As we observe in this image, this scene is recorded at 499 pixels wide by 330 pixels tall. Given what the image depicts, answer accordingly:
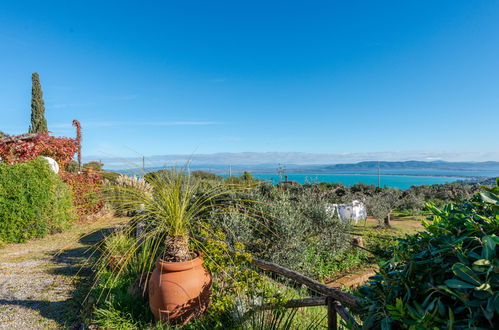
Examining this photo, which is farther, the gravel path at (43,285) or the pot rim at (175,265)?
the gravel path at (43,285)

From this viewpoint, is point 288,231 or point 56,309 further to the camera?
point 288,231

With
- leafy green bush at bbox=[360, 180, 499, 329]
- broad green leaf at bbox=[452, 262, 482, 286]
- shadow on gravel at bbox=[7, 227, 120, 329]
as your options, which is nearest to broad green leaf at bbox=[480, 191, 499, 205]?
leafy green bush at bbox=[360, 180, 499, 329]

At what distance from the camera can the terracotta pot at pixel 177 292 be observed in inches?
104

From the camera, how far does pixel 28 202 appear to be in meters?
7.02

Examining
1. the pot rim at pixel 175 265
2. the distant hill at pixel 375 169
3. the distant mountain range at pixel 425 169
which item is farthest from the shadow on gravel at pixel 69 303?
the distant mountain range at pixel 425 169

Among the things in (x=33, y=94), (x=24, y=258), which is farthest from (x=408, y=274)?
(x=33, y=94)

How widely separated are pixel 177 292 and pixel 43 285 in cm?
326

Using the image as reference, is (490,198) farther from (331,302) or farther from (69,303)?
(69,303)

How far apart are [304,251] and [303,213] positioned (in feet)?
3.42

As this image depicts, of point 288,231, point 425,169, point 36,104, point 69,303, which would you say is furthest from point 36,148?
point 425,169

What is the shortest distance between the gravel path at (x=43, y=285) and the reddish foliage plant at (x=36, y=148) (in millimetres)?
4682

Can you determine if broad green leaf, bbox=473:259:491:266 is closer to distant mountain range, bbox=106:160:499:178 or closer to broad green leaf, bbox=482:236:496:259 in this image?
broad green leaf, bbox=482:236:496:259

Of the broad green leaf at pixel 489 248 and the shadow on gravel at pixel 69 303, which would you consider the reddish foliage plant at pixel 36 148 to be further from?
the broad green leaf at pixel 489 248

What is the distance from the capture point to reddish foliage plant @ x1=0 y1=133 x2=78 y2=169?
9.59 meters
